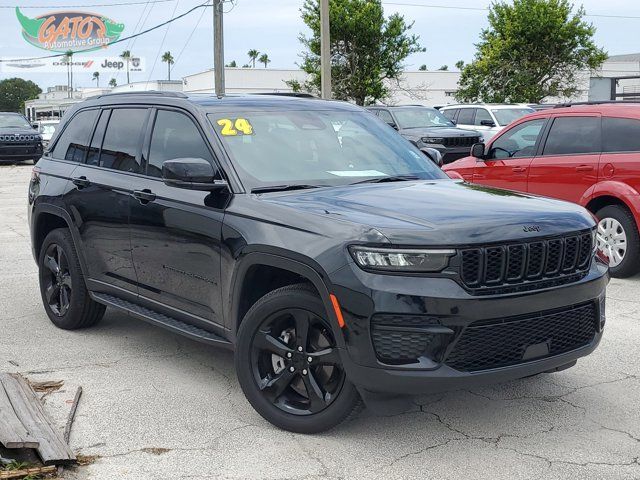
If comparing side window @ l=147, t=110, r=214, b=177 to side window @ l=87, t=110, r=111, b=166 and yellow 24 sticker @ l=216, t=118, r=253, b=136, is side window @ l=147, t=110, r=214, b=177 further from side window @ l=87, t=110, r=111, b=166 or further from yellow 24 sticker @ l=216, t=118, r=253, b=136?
side window @ l=87, t=110, r=111, b=166

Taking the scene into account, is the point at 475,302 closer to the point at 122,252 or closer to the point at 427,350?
the point at 427,350

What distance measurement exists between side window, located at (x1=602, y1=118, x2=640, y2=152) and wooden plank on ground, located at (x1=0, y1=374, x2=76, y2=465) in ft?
20.1

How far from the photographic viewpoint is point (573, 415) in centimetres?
472

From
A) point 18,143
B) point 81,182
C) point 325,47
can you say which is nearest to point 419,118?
point 325,47

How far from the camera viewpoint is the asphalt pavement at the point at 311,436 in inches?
159

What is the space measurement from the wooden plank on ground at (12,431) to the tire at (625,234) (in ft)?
20.0

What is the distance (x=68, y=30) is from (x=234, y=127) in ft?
282

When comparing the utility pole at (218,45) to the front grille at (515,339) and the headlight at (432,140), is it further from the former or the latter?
the front grille at (515,339)

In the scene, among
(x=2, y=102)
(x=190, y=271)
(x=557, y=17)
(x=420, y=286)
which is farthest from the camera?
(x=2, y=102)

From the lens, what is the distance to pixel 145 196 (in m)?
5.45

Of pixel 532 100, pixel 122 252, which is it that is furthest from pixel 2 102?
pixel 122 252

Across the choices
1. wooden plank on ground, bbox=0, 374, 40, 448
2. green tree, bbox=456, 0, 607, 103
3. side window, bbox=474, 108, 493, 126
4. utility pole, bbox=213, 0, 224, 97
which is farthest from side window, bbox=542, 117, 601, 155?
green tree, bbox=456, 0, 607, 103

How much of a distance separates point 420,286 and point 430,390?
0.48 m

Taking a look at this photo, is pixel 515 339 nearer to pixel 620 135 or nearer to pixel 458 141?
pixel 620 135
